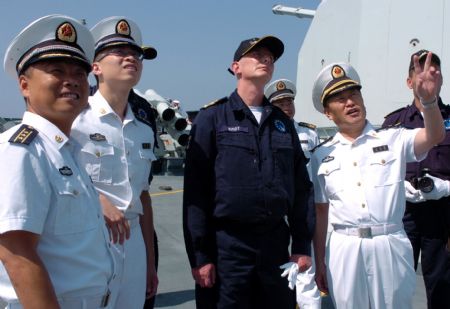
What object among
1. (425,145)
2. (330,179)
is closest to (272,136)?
(330,179)

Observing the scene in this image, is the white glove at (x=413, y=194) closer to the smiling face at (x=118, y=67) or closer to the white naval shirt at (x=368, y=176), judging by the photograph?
the white naval shirt at (x=368, y=176)

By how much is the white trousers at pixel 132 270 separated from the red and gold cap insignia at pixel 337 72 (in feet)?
4.76

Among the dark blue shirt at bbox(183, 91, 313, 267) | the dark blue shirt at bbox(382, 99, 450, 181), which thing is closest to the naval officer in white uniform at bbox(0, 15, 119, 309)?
the dark blue shirt at bbox(183, 91, 313, 267)

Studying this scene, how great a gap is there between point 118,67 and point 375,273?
1.71m

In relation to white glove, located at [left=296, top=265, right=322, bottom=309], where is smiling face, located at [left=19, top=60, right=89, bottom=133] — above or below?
above

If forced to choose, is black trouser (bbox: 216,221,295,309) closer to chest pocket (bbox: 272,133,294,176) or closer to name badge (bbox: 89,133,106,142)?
chest pocket (bbox: 272,133,294,176)

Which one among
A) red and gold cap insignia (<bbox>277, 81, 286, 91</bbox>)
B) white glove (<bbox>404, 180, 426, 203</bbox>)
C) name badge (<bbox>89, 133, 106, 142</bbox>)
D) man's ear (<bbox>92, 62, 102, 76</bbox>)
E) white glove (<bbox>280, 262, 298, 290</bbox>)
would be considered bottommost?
white glove (<bbox>280, 262, 298, 290</bbox>)

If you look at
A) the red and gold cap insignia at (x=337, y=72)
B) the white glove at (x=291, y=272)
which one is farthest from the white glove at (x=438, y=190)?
the white glove at (x=291, y=272)

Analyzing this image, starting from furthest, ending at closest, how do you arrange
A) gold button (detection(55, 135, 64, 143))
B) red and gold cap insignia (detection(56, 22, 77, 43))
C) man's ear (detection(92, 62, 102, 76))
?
man's ear (detection(92, 62, 102, 76)) < red and gold cap insignia (detection(56, 22, 77, 43)) < gold button (detection(55, 135, 64, 143))

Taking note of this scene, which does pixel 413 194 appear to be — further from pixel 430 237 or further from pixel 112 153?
pixel 112 153

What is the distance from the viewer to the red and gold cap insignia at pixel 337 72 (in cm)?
271

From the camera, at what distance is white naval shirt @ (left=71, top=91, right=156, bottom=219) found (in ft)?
7.14

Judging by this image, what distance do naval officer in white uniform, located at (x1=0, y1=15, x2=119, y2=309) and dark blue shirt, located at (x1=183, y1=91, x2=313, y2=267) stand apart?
81 centimetres

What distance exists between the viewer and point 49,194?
1353mm
